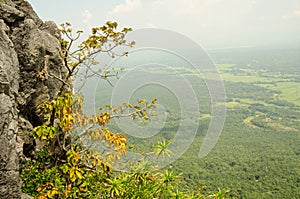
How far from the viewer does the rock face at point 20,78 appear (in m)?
2.58

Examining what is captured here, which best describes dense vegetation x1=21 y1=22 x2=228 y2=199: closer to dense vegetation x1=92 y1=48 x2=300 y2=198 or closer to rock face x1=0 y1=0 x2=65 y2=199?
rock face x1=0 y1=0 x2=65 y2=199

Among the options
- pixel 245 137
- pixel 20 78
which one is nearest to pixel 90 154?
pixel 20 78

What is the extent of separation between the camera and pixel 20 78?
3699 millimetres

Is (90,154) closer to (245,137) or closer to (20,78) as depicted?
(20,78)

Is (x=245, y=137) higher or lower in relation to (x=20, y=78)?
lower

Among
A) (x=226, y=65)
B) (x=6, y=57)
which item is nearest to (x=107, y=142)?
(x=6, y=57)

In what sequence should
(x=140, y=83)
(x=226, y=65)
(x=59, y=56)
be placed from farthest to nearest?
(x=226, y=65) → (x=140, y=83) → (x=59, y=56)

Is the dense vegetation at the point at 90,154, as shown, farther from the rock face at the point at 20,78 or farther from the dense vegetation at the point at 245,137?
the dense vegetation at the point at 245,137

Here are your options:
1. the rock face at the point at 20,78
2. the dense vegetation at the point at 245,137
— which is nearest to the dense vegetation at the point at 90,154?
the rock face at the point at 20,78

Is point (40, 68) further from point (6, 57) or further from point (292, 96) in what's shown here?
point (292, 96)

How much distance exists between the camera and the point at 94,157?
4027mm

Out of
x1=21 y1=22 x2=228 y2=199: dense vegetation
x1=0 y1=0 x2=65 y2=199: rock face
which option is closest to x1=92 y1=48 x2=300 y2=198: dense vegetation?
x1=21 y1=22 x2=228 y2=199: dense vegetation

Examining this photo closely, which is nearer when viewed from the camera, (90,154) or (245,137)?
(90,154)

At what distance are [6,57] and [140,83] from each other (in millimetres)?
2454
